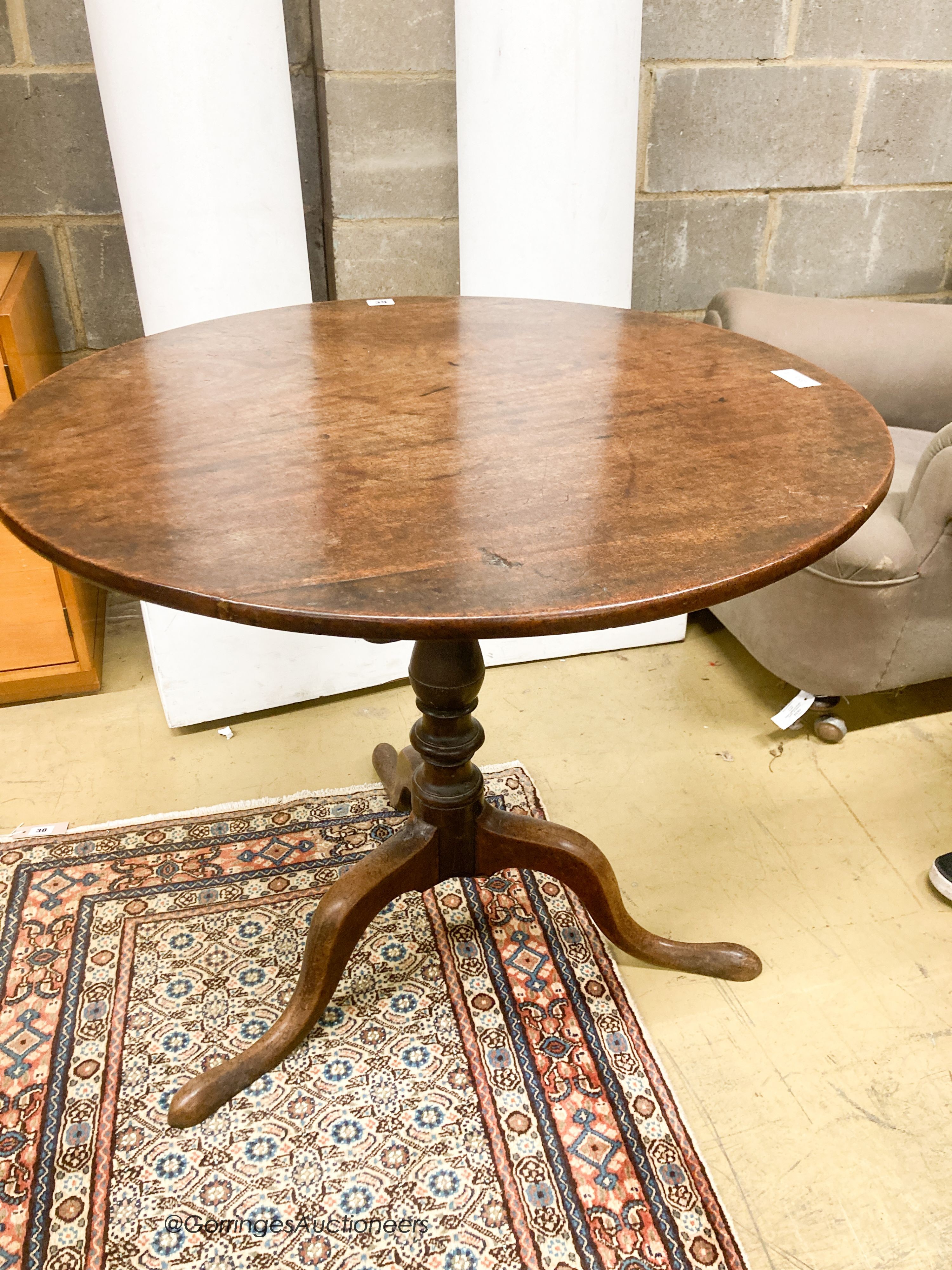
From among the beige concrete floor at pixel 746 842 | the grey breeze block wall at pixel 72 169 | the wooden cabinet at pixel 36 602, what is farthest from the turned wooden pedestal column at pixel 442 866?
the grey breeze block wall at pixel 72 169

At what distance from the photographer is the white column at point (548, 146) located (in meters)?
1.77

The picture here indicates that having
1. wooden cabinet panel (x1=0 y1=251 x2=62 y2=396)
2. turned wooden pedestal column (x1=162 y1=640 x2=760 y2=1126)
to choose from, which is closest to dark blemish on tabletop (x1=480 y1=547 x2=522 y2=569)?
turned wooden pedestal column (x1=162 y1=640 x2=760 y2=1126)

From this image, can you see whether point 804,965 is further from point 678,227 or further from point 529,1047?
point 678,227

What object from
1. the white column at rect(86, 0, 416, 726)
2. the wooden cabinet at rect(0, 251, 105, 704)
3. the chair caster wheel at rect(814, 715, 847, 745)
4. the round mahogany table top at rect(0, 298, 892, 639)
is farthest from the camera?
the chair caster wheel at rect(814, 715, 847, 745)

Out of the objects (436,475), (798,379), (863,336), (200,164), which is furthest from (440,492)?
(863,336)

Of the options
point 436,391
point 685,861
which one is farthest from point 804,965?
point 436,391

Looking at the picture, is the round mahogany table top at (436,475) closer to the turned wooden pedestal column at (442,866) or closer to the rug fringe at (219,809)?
the turned wooden pedestal column at (442,866)

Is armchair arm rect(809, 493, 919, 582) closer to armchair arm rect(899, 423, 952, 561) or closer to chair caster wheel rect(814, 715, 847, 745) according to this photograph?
armchair arm rect(899, 423, 952, 561)

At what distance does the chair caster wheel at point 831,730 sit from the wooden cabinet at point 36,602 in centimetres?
148

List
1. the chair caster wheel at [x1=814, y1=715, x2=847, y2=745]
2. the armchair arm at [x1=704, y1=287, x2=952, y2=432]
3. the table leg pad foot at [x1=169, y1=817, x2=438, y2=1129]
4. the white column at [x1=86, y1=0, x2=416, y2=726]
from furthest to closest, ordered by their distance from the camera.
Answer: the armchair arm at [x1=704, y1=287, x2=952, y2=432], the chair caster wheel at [x1=814, y1=715, x2=847, y2=745], the white column at [x1=86, y1=0, x2=416, y2=726], the table leg pad foot at [x1=169, y1=817, x2=438, y2=1129]

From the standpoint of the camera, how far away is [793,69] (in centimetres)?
218

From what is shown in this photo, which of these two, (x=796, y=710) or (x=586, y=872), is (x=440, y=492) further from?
(x=796, y=710)

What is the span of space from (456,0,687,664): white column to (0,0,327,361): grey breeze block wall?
35 centimetres

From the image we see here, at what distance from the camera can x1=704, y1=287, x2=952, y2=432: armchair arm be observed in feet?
6.73
